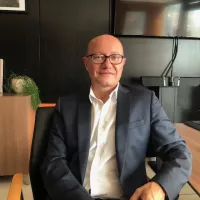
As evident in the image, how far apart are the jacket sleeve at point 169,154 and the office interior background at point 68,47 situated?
172 cm

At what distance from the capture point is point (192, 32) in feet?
9.73

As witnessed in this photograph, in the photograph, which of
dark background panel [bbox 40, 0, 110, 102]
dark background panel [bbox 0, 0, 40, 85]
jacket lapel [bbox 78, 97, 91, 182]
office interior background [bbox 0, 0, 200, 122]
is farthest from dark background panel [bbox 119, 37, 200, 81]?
jacket lapel [bbox 78, 97, 91, 182]

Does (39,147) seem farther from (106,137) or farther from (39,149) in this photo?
(106,137)

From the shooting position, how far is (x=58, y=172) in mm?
1188

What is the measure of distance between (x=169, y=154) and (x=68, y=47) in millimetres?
2077

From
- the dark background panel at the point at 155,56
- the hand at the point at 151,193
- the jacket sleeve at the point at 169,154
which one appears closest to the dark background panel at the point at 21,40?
the dark background panel at the point at 155,56

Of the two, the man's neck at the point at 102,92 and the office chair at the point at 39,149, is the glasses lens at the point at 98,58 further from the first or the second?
the office chair at the point at 39,149

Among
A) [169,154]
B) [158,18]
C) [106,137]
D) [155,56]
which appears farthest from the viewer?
[155,56]

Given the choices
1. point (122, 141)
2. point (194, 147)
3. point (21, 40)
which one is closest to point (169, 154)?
point (122, 141)

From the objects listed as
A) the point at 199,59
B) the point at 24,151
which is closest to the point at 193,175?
the point at 24,151

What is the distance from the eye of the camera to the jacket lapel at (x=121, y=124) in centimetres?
121

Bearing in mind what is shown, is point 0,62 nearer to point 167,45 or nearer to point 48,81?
point 48,81

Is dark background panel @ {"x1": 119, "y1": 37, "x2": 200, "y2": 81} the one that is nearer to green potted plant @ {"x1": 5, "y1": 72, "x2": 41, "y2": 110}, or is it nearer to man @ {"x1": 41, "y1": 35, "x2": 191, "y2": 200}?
green potted plant @ {"x1": 5, "y1": 72, "x2": 41, "y2": 110}

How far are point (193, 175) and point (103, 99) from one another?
572mm
